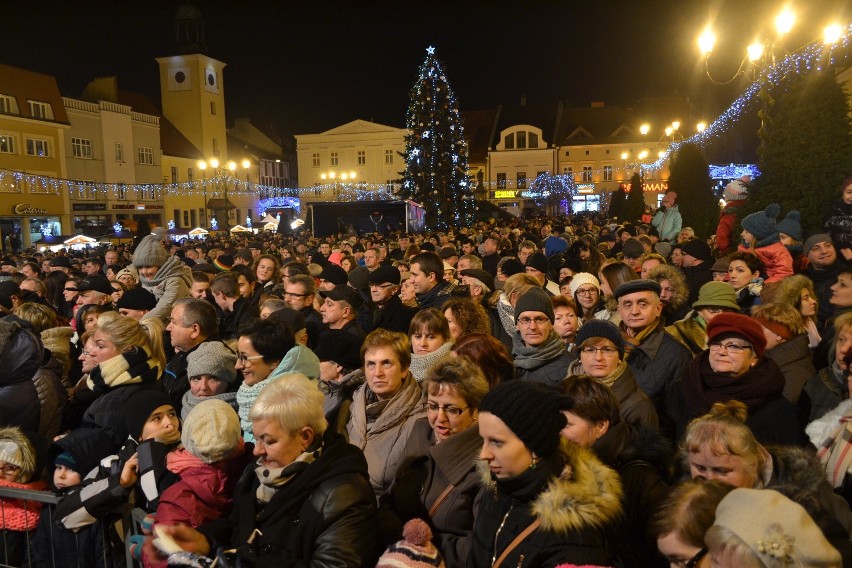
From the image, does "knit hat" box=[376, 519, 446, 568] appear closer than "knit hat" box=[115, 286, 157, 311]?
Yes

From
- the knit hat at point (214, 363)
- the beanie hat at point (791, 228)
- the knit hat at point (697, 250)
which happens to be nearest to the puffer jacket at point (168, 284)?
the knit hat at point (214, 363)

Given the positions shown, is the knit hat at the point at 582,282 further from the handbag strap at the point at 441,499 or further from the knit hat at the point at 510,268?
the handbag strap at the point at 441,499

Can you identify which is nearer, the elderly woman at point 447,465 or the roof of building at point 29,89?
the elderly woman at point 447,465

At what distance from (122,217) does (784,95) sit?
4556 cm

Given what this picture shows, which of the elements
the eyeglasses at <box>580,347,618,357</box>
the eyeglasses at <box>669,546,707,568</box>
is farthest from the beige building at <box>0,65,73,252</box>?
the eyeglasses at <box>669,546,707,568</box>

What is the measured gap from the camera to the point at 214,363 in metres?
4.57

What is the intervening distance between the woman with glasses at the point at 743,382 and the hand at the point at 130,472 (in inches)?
127

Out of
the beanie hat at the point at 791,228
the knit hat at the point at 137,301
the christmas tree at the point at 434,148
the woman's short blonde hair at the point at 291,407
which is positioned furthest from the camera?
the christmas tree at the point at 434,148

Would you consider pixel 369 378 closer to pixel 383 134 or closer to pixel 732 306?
pixel 732 306

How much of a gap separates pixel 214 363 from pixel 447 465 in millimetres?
2157

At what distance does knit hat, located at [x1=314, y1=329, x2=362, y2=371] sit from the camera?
455 cm

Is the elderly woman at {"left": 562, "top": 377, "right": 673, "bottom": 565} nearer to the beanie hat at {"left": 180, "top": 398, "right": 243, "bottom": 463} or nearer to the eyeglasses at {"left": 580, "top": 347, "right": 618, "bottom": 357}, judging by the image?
the eyeglasses at {"left": 580, "top": 347, "right": 618, "bottom": 357}

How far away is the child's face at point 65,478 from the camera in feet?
12.4

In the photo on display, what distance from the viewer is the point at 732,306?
17.1ft
